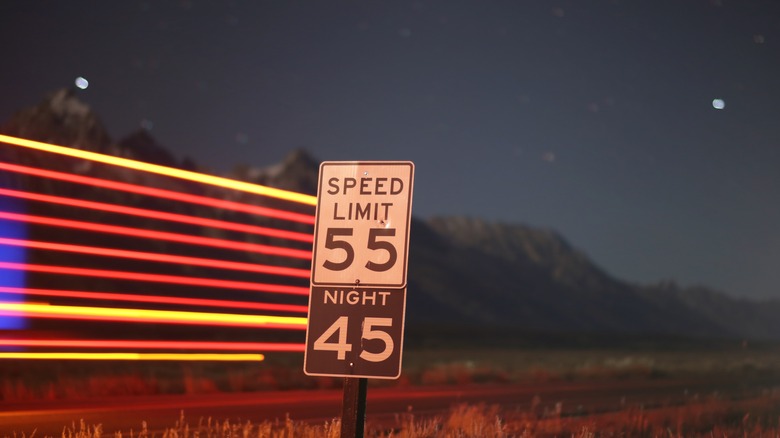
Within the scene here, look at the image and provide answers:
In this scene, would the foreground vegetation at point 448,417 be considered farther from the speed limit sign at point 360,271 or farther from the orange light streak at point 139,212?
the speed limit sign at point 360,271

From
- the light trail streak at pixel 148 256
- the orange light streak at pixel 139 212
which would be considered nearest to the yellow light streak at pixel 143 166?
the orange light streak at pixel 139 212

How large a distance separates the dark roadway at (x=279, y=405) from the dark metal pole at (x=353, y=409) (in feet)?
28.2

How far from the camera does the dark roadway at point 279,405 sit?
16.2 meters

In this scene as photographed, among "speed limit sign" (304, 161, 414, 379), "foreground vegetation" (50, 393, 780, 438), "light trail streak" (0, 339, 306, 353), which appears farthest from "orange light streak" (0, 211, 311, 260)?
"speed limit sign" (304, 161, 414, 379)

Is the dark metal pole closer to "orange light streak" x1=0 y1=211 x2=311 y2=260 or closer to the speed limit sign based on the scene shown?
the speed limit sign

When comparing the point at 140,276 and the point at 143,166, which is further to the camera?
the point at 140,276

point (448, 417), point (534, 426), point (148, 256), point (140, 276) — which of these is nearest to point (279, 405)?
point (448, 417)

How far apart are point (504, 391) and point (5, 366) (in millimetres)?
16363

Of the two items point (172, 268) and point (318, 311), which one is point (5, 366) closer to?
point (318, 311)

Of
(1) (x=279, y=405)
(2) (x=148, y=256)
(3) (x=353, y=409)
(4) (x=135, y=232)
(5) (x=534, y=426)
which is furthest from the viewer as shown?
(1) (x=279, y=405)

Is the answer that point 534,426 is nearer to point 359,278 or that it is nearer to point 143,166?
point 143,166

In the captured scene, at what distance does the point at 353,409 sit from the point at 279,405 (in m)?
14.3

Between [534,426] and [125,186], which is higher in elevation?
[125,186]

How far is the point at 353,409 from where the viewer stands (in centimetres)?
672
